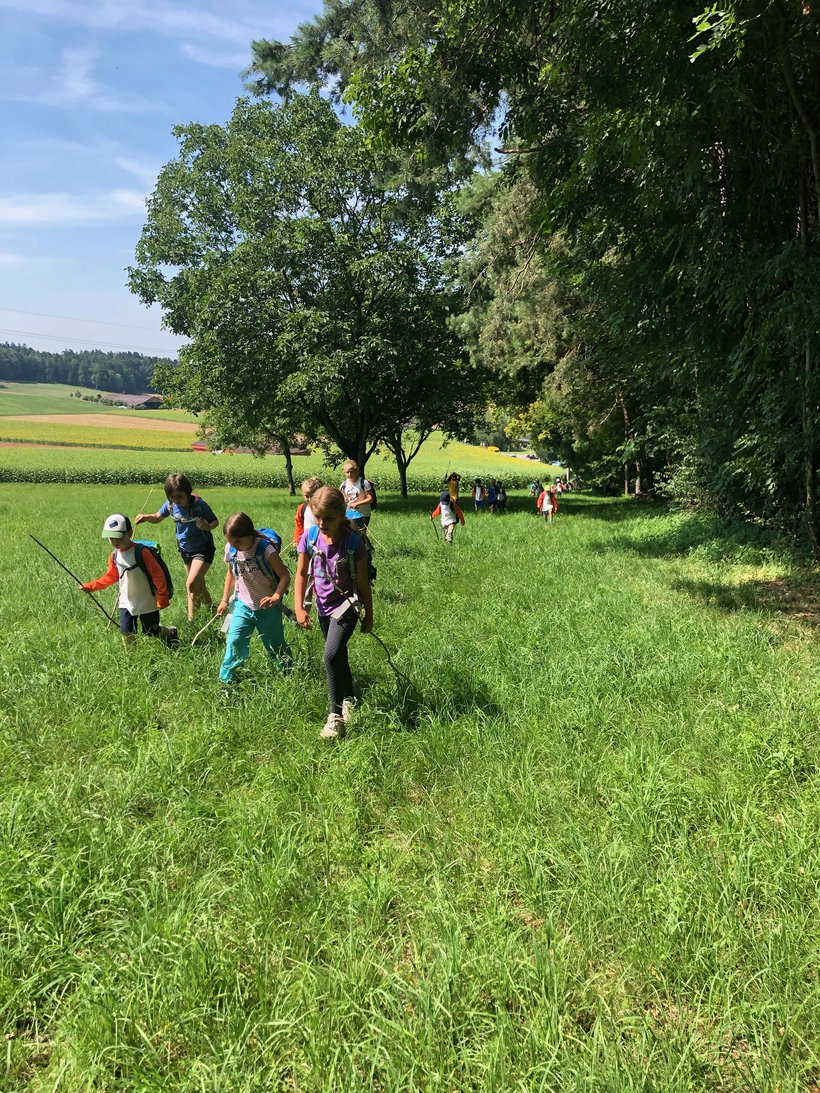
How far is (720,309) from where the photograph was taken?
6.21 metres

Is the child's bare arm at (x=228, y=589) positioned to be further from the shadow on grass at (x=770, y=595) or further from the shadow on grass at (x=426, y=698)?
the shadow on grass at (x=770, y=595)

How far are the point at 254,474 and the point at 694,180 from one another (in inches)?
1755

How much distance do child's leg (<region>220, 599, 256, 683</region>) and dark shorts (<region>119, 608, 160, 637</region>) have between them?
1.14m

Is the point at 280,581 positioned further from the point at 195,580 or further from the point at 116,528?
the point at 195,580

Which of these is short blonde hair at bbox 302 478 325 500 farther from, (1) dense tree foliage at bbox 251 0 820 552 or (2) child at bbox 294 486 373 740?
(1) dense tree foliage at bbox 251 0 820 552

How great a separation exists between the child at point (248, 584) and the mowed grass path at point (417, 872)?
1.03ft

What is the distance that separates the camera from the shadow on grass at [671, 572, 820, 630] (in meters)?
6.43

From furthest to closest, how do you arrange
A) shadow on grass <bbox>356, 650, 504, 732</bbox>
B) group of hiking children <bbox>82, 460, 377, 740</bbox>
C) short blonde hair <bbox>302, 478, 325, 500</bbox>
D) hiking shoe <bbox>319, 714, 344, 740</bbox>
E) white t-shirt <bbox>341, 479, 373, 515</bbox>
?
white t-shirt <bbox>341, 479, 373, 515</bbox> < short blonde hair <bbox>302, 478, 325, 500</bbox> < shadow on grass <bbox>356, 650, 504, 732</bbox> < group of hiking children <bbox>82, 460, 377, 740</bbox> < hiking shoe <bbox>319, 714, 344, 740</bbox>

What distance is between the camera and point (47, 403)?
89.8 meters

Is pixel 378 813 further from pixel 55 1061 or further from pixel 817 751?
pixel 817 751

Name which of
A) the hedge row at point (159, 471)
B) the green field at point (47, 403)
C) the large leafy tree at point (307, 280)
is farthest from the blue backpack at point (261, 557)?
the green field at point (47, 403)

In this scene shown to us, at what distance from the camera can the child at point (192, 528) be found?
5.83 meters

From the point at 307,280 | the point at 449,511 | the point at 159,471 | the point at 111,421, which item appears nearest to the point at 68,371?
the point at 111,421

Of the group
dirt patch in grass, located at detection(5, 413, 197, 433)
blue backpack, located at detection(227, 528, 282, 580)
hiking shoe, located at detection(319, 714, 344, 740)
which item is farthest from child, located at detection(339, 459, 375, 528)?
dirt patch in grass, located at detection(5, 413, 197, 433)
